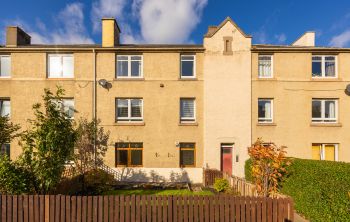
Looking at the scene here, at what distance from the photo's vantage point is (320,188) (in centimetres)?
823

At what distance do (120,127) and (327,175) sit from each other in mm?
13676

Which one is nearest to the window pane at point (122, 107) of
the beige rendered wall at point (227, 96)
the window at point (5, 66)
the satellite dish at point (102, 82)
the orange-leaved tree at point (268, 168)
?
the satellite dish at point (102, 82)

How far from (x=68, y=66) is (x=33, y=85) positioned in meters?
3.14

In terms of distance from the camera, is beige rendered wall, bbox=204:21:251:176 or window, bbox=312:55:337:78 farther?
window, bbox=312:55:337:78

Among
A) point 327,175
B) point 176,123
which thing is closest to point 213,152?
point 176,123

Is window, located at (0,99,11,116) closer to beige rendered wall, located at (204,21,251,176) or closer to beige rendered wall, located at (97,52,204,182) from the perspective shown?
beige rendered wall, located at (97,52,204,182)

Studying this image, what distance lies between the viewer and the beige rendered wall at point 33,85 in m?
17.0

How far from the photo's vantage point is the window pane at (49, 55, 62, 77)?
57.4 feet

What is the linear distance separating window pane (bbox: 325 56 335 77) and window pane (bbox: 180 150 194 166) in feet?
43.2

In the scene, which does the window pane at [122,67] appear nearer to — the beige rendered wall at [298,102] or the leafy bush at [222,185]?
the beige rendered wall at [298,102]

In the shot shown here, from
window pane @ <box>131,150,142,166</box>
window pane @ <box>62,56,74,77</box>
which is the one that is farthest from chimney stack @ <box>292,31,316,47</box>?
window pane @ <box>62,56,74,77</box>

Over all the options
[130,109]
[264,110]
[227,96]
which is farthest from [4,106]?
[264,110]

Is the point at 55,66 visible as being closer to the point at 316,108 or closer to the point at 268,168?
the point at 268,168

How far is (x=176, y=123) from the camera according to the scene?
56.2 feet
